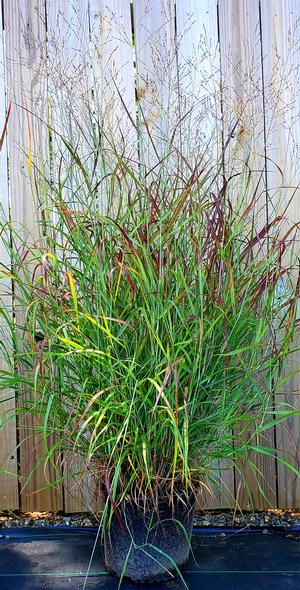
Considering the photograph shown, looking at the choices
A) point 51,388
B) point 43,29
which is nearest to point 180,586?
point 51,388

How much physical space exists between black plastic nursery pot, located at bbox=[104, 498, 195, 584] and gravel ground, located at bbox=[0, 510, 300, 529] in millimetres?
440

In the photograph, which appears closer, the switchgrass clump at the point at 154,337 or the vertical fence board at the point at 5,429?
the switchgrass clump at the point at 154,337

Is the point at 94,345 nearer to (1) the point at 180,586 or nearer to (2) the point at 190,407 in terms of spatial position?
(2) the point at 190,407

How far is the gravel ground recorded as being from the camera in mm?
2094

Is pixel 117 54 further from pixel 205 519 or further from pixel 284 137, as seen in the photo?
pixel 205 519

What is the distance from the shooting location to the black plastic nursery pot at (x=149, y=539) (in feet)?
5.29

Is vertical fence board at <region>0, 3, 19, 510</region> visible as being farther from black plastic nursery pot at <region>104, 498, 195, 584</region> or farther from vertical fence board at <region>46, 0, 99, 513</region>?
black plastic nursery pot at <region>104, 498, 195, 584</region>

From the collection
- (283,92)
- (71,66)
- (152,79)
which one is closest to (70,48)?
(71,66)

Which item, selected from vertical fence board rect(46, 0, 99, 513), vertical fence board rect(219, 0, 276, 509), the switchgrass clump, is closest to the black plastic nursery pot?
the switchgrass clump

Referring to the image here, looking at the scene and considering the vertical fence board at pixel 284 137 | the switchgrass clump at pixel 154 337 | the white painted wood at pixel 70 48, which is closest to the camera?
the switchgrass clump at pixel 154 337

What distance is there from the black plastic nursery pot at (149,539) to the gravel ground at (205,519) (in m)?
0.44

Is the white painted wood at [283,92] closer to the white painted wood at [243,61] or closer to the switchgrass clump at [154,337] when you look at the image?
the white painted wood at [243,61]

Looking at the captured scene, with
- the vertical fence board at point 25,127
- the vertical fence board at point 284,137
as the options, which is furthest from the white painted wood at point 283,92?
the vertical fence board at point 25,127

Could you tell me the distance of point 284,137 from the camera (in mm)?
2152
